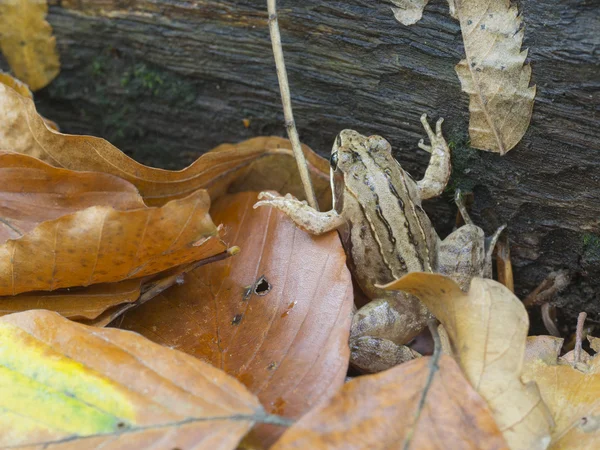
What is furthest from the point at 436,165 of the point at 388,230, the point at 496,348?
the point at 496,348

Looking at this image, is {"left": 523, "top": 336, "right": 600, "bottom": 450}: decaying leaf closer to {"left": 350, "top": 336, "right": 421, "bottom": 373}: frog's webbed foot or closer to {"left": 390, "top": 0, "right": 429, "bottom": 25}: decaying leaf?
{"left": 350, "top": 336, "right": 421, "bottom": 373}: frog's webbed foot

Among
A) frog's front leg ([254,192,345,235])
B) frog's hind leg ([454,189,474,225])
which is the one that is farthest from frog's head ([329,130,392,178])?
frog's hind leg ([454,189,474,225])

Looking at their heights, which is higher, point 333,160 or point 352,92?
point 352,92

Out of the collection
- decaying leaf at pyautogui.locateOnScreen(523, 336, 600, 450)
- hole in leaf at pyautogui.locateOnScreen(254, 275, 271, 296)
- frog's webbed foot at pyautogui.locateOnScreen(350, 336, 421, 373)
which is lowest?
frog's webbed foot at pyautogui.locateOnScreen(350, 336, 421, 373)

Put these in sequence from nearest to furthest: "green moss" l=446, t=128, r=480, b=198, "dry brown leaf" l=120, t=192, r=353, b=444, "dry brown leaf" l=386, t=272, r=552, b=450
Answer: "dry brown leaf" l=386, t=272, r=552, b=450 < "dry brown leaf" l=120, t=192, r=353, b=444 < "green moss" l=446, t=128, r=480, b=198

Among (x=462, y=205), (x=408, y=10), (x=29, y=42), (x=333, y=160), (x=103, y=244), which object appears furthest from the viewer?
(x=29, y=42)

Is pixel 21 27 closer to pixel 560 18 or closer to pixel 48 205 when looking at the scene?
pixel 48 205

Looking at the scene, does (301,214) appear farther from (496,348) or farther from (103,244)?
(496,348)
